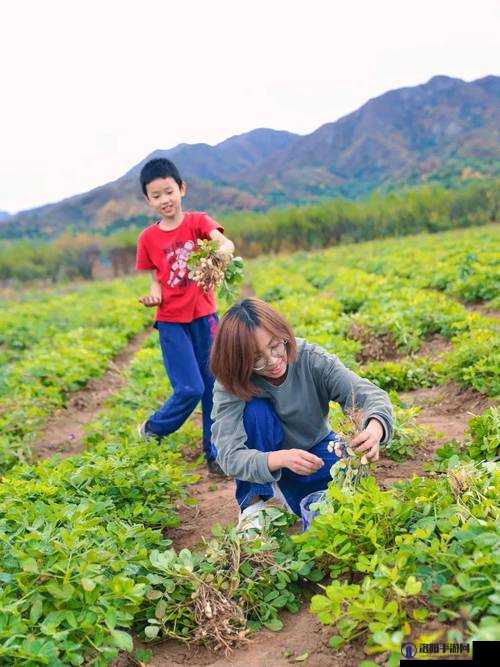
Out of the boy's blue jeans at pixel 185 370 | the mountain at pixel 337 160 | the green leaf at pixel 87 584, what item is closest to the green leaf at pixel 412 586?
the green leaf at pixel 87 584

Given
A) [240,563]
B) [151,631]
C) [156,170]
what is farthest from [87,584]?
[156,170]

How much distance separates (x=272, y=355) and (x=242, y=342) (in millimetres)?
162

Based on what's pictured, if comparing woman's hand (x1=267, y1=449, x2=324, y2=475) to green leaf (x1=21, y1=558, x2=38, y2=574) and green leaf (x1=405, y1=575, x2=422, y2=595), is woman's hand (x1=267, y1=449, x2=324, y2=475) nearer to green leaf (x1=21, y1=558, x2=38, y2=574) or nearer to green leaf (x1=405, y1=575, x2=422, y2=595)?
green leaf (x1=405, y1=575, x2=422, y2=595)

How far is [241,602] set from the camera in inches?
93.6

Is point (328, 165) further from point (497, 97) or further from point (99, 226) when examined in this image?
point (99, 226)

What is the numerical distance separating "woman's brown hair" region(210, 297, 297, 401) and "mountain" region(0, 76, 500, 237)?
7385 cm

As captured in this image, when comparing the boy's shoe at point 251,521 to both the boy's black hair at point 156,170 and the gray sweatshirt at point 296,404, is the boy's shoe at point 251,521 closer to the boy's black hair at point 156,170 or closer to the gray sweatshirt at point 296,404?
the gray sweatshirt at point 296,404

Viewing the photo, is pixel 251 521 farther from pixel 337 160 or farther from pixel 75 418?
pixel 337 160

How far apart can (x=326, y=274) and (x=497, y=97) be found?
154 meters

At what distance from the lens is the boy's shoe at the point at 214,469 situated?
13.8ft

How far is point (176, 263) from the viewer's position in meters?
4.00

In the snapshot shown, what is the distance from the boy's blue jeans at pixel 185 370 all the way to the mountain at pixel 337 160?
7273cm

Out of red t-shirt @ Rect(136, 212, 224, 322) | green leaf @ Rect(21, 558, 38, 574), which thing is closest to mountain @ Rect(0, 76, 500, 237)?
red t-shirt @ Rect(136, 212, 224, 322)

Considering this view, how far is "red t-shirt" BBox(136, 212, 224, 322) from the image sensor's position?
402 centimetres
